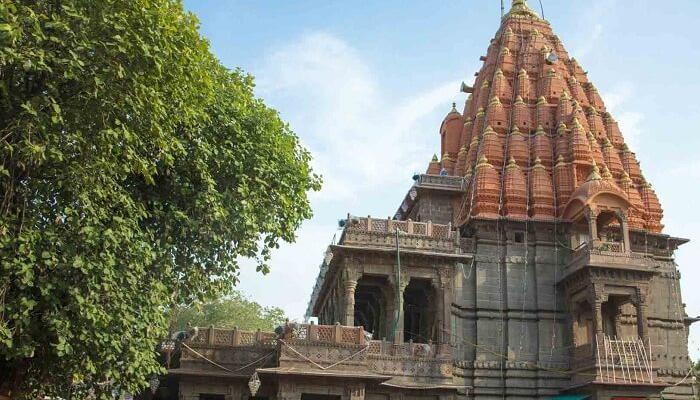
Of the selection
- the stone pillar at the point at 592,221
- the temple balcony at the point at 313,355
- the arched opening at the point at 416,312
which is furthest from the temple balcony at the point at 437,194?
the temple balcony at the point at 313,355

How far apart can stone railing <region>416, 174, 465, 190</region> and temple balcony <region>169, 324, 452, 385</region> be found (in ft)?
27.4

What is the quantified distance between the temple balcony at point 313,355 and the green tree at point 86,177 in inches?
249

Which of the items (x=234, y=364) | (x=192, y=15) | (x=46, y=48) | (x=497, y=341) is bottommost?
(x=234, y=364)

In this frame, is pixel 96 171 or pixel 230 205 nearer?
pixel 96 171

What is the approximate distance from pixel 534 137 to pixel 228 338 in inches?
639

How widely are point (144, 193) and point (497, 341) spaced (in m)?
15.2

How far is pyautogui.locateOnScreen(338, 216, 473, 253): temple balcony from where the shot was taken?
25.2m

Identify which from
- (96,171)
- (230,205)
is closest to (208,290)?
(230,205)

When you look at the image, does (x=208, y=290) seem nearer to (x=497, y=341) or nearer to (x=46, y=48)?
(x=46, y=48)

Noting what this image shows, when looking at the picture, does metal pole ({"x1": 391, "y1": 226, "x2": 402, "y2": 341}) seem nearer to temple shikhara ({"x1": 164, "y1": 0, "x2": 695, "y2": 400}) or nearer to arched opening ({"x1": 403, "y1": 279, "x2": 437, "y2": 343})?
temple shikhara ({"x1": 164, "y1": 0, "x2": 695, "y2": 400})

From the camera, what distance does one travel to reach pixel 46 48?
13.1m

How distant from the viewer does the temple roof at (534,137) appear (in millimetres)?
29328

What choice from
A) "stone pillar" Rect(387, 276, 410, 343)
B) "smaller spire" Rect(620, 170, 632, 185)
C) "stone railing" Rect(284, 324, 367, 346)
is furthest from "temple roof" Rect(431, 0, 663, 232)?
"stone railing" Rect(284, 324, 367, 346)

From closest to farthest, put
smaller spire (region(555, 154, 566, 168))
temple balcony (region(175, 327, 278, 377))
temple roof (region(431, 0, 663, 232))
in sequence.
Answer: temple balcony (region(175, 327, 278, 377)), temple roof (region(431, 0, 663, 232)), smaller spire (region(555, 154, 566, 168))
